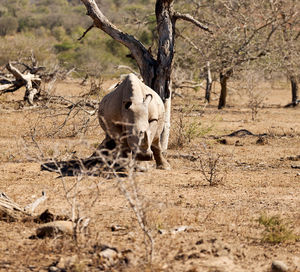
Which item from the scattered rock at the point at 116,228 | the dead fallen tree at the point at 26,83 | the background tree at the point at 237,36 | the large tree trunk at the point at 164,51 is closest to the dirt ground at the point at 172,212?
the scattered rock at the point at 116,228

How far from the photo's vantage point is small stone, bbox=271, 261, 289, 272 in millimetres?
4215

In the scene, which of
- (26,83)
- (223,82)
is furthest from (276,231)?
(223,82)

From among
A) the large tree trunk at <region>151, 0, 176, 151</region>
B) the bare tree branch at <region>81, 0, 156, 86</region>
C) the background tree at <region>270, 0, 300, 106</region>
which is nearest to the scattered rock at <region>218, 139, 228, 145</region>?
the large tree trunk at <region>151, 0, 176, 151</region>

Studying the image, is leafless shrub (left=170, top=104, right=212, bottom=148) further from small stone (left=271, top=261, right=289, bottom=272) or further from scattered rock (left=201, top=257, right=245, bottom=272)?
small stone (left=271, top=261, right=289, bottom=272)

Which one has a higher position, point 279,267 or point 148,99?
point 148,99

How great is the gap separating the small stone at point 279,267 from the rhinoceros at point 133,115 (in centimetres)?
294

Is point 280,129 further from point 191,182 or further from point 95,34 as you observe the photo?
point 95,34

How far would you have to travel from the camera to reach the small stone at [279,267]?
4215 millimetres

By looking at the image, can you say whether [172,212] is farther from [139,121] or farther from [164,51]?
[164,51]

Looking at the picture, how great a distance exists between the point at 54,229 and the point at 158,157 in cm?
426

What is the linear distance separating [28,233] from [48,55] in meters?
29.1

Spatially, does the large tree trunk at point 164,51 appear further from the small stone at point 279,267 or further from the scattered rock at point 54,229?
the small stone at point 279,267

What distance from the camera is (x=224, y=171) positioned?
9031mm

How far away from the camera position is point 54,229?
15.5 feet
